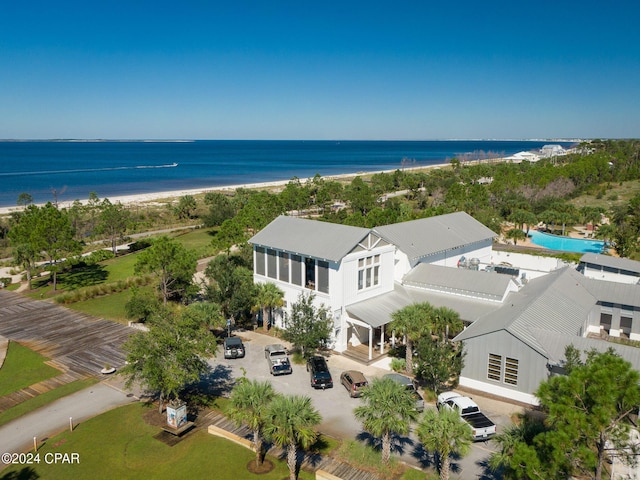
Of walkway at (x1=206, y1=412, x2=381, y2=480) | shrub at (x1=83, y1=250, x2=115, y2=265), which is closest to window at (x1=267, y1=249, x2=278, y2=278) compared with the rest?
walkway at (x1=206, y1=412, x2=381, y2=480)

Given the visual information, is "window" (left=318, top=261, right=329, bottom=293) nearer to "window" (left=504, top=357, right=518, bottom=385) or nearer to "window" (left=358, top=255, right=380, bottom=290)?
"window" (left=358, top=255, right=380, bottom=290)

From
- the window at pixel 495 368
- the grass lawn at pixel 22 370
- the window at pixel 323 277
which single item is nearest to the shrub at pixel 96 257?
the grass lawn at pixel 22 370

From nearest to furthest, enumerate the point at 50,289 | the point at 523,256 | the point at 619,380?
the point at 619,380
the point at 50,289
the point at 523,256

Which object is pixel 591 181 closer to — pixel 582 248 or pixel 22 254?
pixel 582 248

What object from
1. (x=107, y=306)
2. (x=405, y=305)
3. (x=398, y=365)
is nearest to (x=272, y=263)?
(x=405, y=305)

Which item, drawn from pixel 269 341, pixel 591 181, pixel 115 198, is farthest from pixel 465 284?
pixel 115 198

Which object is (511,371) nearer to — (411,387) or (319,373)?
(411,387)
